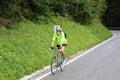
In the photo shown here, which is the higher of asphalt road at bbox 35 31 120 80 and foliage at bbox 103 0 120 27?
asphalt road at bbox 35 31 120 80

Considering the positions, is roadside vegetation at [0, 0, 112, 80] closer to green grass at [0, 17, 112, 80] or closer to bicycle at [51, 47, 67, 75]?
green grass at [0, 17, 112, 80]

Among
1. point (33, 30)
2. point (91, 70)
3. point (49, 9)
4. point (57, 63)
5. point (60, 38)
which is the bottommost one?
point (49, 9)

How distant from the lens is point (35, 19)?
24.1 m

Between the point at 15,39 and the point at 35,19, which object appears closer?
the point at 15,39

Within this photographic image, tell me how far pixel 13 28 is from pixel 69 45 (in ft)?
13.5

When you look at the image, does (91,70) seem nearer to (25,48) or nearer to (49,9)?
(25,48)

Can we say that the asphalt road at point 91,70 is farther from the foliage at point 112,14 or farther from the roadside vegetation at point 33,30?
the foliage at point 112,14

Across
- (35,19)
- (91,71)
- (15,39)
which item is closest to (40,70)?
(91,71)

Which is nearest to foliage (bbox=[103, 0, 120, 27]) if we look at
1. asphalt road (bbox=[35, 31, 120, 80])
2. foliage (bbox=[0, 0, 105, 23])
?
foliage (bbox=[0, 0, 105, 23])

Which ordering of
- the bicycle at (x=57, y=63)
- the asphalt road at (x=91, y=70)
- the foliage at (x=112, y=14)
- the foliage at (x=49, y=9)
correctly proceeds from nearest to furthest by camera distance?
the asphalt road at (x=91, y=70) → the bicycle at (x=57, y=63) → the foliage at (x=49, y=9) → the foliage at (x=112, y=14)

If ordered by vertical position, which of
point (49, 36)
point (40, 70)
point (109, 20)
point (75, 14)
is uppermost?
point (40, 70)

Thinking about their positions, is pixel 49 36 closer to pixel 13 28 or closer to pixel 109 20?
pixel 13 28

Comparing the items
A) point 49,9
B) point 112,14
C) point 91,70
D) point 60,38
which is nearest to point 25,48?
point 60,38

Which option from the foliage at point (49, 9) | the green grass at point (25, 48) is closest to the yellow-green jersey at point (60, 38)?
the green grass at point (25, 48)
